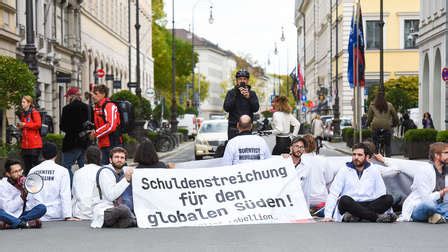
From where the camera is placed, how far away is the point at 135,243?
11164 millimetres

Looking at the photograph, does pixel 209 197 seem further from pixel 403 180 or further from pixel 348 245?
pixel 348 245

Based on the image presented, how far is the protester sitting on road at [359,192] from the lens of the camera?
13.4 metres

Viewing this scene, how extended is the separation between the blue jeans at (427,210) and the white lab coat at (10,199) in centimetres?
512

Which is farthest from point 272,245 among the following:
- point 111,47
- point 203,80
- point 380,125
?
point 203,80

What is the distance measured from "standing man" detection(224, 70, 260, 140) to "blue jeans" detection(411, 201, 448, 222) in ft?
13.4

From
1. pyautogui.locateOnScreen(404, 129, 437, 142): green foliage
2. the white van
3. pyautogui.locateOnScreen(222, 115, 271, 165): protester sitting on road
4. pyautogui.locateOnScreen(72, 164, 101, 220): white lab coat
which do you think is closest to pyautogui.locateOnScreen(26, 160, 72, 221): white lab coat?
pyautogui.locateOnScreen(72, 164, 101, 220): white lab coat

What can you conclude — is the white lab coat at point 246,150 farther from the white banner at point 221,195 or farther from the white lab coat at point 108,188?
the white lab coat at point 108,188

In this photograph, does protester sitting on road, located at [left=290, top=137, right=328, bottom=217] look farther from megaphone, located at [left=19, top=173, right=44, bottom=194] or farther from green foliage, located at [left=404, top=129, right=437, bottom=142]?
green foliage, located at [left=404, top=129, right=437, bottom=142]

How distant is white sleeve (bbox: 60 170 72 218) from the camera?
14586mm

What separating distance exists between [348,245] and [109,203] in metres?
4.04

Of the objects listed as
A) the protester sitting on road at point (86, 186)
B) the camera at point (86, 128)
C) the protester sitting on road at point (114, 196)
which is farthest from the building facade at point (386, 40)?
the protester sitting on road at point (114, 196)

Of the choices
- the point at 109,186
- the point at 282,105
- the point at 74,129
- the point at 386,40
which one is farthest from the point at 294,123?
the point at 386,40

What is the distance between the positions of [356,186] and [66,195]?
400 centimetres

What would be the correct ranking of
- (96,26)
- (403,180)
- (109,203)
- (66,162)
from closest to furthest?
1. (109,203)
2. (403,180)
3. (66,162)
4. (96,26)
